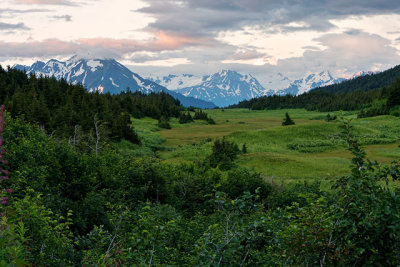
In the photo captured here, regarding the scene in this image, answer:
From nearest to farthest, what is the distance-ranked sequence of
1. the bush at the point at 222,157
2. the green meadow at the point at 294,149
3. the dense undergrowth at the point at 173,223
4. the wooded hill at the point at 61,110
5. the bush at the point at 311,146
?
the dense undergrowth at the point at 173,223, the green meadow at the point at 294,149, the bush at the point at 222,157, the wooded hill at the point at 61,110, the bush at the point at 311,146

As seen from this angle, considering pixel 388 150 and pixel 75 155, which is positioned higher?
pixel 75 155

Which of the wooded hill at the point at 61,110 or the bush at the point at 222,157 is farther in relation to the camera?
the wooded hill at the point at 61,110

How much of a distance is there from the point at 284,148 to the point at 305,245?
56820 mm

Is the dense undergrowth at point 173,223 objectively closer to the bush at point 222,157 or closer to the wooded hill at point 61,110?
the wooded hill at point 61,110

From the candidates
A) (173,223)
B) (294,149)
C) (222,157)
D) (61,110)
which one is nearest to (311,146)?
(294,149)

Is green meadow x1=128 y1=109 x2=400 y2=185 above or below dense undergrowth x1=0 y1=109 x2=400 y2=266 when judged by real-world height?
below

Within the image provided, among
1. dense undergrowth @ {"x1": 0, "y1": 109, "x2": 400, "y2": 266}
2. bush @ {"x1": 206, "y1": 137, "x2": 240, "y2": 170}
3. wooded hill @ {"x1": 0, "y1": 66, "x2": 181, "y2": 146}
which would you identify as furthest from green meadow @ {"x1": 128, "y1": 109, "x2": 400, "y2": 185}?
dense undergrowth @ {"x1": 0, "y1": 109, "x2": 400, "y2": 266}

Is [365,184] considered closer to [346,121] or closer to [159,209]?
[346,121]

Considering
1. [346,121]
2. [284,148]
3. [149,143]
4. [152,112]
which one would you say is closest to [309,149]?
[284,148]

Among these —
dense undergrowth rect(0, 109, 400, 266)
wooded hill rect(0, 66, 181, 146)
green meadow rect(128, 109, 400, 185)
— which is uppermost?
wooded hill rect(0, 66, 181, 146)

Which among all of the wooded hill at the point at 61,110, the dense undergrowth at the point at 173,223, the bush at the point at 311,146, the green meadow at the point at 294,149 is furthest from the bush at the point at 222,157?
the dense undergrowth at the point at 173,223

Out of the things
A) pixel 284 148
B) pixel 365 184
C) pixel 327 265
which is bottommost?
pixel 284 148

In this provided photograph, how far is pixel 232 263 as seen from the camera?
5.89m

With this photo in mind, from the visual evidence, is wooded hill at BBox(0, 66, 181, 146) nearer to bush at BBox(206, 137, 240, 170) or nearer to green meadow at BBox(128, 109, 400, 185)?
green meadow at BBox(128, 109, 400, 185)
